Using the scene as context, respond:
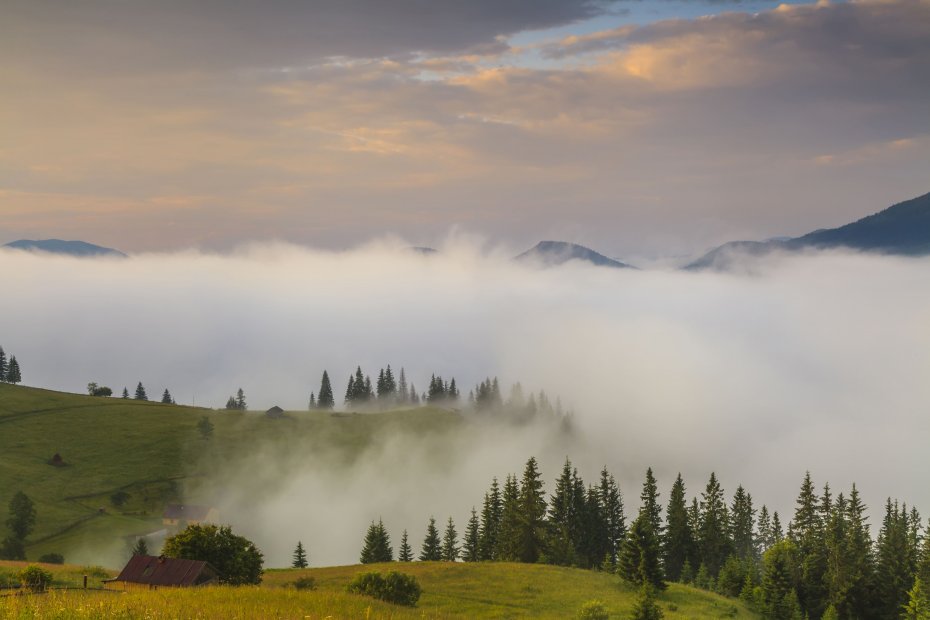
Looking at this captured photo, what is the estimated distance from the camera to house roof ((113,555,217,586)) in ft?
160

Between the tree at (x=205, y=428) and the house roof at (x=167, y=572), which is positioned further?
the tree at (x=205, y=428)

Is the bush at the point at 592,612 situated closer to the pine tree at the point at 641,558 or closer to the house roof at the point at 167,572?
the pine tree at the point at 641,558

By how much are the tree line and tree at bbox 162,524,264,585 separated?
128 feet

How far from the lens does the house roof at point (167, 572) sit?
48.8 meters

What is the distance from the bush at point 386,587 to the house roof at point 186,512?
369 ft

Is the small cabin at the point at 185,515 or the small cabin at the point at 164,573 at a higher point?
the small cabin at the point at 164,573

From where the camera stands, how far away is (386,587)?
44.9 m

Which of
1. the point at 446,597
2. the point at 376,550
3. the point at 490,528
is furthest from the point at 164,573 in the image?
the point at 490,528

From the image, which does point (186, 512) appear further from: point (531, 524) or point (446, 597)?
point (446, 597)

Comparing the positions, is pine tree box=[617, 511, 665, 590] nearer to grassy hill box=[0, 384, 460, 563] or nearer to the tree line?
the tree line

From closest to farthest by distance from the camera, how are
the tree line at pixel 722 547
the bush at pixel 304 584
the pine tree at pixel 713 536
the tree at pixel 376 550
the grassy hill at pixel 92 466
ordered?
the bush at pixel 304 584, the tree line at pixel 722 547, the tree at pixel 376 550, the pine tree at pixel 713 536, the grassy hill at pixel 92 466

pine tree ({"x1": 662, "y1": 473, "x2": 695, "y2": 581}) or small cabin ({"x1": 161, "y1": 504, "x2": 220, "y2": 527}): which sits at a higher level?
small cabin ({"x1": 161, "y1": 504, "x2": 220, "y2": 527})

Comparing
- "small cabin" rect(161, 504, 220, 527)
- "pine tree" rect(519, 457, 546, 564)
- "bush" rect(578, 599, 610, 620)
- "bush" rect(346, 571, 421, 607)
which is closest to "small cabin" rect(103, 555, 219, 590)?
"bush" rect(346, 571, 421, 607)

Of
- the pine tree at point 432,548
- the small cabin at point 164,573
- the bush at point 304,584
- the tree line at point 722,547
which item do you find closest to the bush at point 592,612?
the bush at point 304,584
